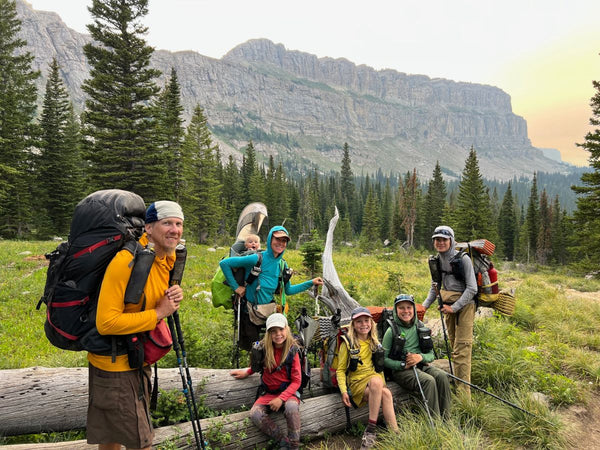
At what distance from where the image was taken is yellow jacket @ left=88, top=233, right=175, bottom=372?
7.01 ft

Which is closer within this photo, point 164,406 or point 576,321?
point 164,406

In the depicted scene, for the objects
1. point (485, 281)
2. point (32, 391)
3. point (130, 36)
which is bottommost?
point (32, 391)

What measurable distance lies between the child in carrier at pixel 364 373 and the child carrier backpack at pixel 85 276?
2851 millimetres

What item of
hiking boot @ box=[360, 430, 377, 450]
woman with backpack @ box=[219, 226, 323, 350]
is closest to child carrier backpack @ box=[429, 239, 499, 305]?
A: woman with backpack @ box=[219, 226, 323, 350]

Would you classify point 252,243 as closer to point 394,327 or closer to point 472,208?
point 394,327

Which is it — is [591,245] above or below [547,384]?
above

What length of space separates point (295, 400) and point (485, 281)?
11.2ft

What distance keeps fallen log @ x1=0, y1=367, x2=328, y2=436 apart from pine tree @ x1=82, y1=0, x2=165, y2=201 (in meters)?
14.7

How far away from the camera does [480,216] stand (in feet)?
114

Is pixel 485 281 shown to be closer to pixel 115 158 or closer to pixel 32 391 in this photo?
pixel 32 391

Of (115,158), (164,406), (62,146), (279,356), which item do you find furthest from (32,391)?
(62,146)

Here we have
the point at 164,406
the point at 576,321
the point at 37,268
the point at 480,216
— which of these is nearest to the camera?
the point at 164,406

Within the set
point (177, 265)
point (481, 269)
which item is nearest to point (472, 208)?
point (481, 269)

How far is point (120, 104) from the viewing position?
54.9 ft
